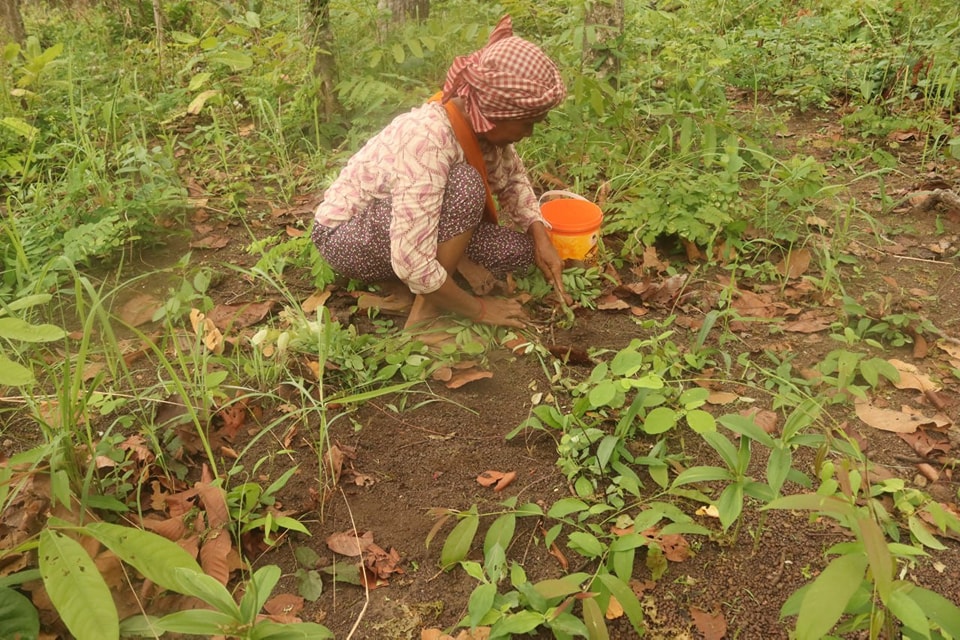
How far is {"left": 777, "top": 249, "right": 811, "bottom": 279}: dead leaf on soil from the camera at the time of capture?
284cm

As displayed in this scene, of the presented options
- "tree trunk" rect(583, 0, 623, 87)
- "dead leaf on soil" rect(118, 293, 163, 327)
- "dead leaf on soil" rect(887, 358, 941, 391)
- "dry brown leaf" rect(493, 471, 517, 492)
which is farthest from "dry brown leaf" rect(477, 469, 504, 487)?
"tree trunk" rect(583, 0, 623, 87)

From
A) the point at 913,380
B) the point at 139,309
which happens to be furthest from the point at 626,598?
the point at 139,309

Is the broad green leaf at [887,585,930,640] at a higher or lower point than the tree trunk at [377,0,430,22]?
lower

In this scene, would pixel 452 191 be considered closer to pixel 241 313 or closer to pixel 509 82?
pixel 509 82

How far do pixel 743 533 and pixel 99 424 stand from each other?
174 centimetres

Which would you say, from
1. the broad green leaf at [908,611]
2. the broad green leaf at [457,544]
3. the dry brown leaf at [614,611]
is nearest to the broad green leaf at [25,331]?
the broad green leaf at [457,544]

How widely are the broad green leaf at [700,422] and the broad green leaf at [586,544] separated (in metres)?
0.35

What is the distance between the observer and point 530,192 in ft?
9.16

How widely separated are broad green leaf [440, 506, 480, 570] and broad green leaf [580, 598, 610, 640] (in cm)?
32

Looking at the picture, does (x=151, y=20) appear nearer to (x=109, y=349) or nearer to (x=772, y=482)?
(x=109, y=349)

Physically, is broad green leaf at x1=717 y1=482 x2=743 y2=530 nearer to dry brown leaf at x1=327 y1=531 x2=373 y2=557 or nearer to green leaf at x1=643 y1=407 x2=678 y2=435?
green leaf at x1=643 y1=407 x2=678 y2=435

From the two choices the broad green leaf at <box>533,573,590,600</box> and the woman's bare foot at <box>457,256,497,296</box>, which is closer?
the broad green leaf at <box>533,573,590,600</box>

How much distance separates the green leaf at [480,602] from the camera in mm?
1570

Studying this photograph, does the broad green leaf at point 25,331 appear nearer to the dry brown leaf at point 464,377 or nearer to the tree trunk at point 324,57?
the dry brown leaf at point 464,377
